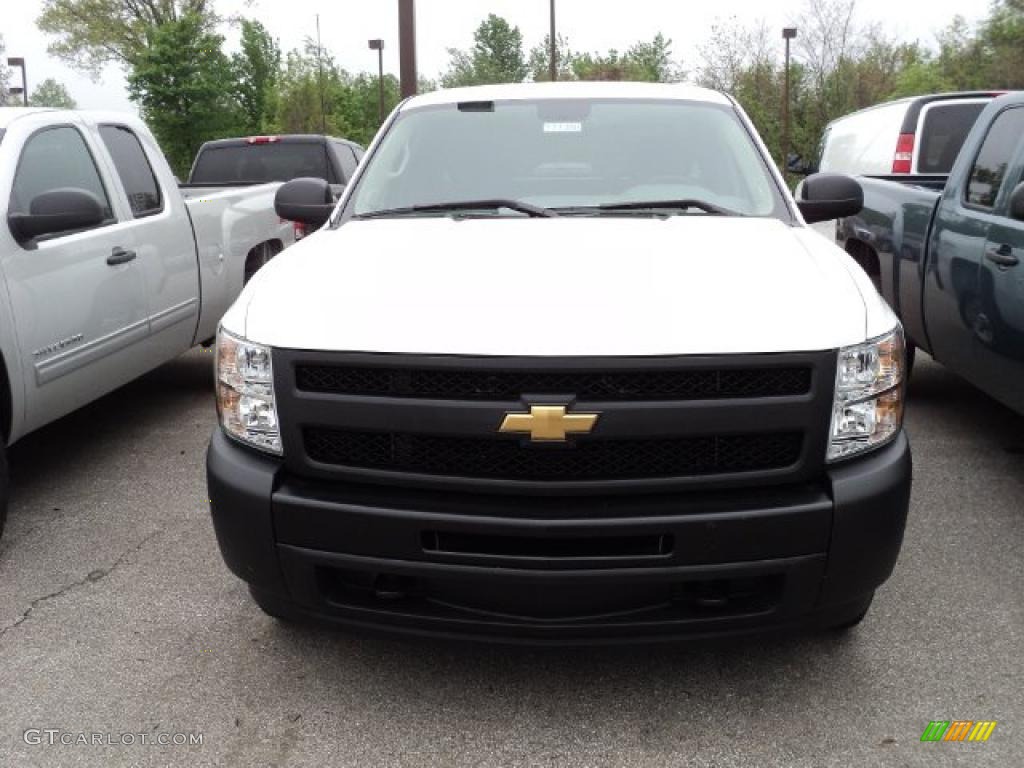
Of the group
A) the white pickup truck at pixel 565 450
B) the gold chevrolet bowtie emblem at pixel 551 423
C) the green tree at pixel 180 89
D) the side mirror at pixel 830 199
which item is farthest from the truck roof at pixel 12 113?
the green tree at pixel 180 89

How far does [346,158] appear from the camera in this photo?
9789mm

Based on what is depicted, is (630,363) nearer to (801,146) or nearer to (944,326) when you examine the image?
(944,326)

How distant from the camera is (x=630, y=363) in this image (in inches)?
93.9

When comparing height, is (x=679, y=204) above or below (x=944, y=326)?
above

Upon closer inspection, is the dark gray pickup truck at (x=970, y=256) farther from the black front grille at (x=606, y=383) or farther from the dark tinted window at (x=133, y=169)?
the dark tinted window at (x=133, y=169)

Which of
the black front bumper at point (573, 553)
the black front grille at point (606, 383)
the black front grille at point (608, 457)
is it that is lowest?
the black front bumper at point (573, 553)

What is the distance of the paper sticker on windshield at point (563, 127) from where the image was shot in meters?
3.98

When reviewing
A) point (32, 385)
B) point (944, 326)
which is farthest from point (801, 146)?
point (32, 385)

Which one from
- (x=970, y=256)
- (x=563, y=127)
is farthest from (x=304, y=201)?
(x=970, y=256)

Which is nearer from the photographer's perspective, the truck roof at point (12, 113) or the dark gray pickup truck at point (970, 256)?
the dark gray pickup truck at point (970, 256)

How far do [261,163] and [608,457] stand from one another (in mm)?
7959

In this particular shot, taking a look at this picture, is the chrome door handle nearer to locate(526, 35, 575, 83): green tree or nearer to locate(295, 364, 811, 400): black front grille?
locate(295, 364, 811, 400): black front grille

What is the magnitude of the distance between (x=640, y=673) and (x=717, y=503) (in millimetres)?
756

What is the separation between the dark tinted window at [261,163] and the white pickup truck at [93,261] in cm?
286
